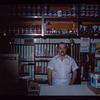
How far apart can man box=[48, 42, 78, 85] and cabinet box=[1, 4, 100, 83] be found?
0.59 meters

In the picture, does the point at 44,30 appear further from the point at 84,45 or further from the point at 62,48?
the point at 84,45

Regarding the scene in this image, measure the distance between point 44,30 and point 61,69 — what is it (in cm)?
105

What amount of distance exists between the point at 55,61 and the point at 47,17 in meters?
1.08

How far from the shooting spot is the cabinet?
3.53 metres

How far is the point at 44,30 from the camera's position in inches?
140

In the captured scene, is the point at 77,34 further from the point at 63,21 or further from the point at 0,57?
the point at 0,57

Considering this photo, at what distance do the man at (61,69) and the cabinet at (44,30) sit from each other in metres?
0.59

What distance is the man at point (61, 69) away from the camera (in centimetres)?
312

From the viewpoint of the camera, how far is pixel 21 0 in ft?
4.08

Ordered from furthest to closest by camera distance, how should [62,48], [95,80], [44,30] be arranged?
[44,30] < [62,48] < [95,80]

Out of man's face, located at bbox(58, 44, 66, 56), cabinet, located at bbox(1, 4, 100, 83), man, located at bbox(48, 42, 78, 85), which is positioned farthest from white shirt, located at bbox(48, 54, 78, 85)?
cabinet, located at bbox(1, 4, 100, 83)

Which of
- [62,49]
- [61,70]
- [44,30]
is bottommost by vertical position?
[61,70]

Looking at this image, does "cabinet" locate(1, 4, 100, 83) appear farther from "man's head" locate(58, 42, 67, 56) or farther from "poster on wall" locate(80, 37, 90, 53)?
"man's head" locate(58, 42, 67, 56)

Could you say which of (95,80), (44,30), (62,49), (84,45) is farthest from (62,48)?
(95,80)
